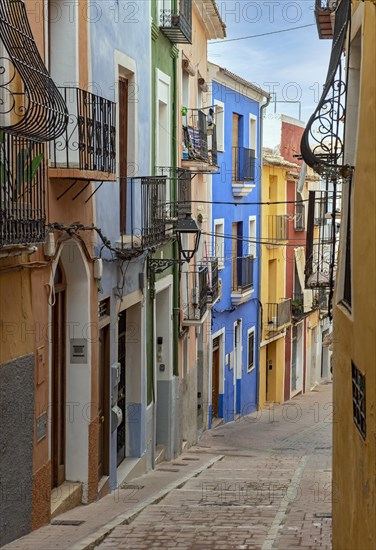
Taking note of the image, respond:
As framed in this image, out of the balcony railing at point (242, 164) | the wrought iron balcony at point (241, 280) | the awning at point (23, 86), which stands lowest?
the wrought iron balcony at point (241, 280)

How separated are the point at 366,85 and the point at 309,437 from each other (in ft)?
57.2

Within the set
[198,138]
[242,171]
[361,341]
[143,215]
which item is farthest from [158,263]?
[242,171]

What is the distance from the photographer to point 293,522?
1011 centimetres

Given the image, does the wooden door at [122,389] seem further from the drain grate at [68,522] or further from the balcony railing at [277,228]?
the balcony railing at [277,228]

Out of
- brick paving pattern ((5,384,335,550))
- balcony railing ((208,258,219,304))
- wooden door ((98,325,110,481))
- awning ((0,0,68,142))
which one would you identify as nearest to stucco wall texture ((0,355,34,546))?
brick paving pattern ((5,384,335,550))

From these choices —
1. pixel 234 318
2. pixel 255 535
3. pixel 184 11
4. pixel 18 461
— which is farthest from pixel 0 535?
pixel 234 318

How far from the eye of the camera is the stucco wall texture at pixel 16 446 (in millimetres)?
8836

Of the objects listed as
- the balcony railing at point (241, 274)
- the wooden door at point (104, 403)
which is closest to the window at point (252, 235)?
the balcony railing at point (241, 274)

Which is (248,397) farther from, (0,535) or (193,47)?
(0,535)

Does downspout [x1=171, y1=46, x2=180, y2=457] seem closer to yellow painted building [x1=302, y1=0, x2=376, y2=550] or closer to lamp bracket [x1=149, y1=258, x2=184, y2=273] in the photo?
lamp bracket [x1=149, y1=258, x2=184, y2=273]

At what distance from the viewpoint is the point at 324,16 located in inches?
476

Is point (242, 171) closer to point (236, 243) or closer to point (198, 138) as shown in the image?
point (236, 243)

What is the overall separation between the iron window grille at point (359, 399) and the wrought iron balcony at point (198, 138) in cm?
1277

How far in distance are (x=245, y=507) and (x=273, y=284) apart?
2114 centimetres
